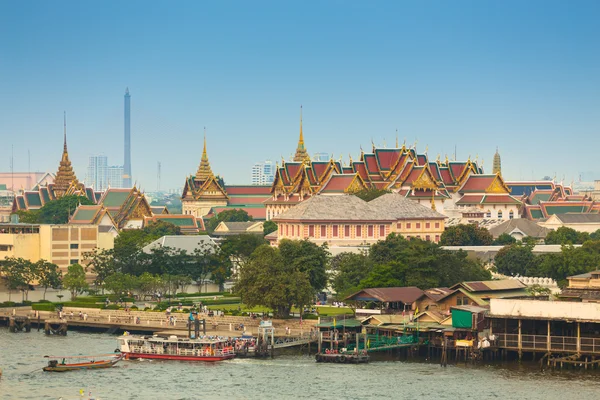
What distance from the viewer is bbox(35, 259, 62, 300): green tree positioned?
10450 cm

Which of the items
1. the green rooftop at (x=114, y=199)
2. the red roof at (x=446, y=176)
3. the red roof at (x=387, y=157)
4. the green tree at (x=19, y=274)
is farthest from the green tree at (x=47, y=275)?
the green rooftop at (x=114, y=199)

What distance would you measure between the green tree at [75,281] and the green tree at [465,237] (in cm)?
3117

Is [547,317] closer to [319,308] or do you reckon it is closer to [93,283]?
[319,308]

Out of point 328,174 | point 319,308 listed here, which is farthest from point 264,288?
point 328,174

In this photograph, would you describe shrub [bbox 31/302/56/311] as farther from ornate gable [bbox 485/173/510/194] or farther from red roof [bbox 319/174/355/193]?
ornate gable [bbox 485/173/510/194]

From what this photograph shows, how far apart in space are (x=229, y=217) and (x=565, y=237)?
64.6 metres

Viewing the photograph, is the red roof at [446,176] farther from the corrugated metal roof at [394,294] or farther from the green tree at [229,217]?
the corrugated metal roof at [394,294]

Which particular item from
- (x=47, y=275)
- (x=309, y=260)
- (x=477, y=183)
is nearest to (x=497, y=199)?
(x=477, y=183)

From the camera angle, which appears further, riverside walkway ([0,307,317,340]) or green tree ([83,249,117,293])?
green tree ([83,249,117,293])

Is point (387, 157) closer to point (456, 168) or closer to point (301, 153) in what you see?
point (456, 168)

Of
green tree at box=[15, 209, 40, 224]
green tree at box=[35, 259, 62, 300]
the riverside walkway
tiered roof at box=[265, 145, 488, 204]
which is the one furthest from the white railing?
green tree at box=[15, 209, 40, 224]

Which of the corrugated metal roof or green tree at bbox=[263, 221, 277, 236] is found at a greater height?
green tree at bbox=[263, 221, 277, 236]

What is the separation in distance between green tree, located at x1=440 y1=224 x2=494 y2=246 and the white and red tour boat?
49.2 m

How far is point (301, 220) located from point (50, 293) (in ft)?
70.6
